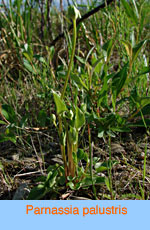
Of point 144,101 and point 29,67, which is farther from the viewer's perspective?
point 29,67

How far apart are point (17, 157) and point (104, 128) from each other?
0.44 metres

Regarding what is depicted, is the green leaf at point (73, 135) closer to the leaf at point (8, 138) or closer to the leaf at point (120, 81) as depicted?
the leaf at point (8, 138)

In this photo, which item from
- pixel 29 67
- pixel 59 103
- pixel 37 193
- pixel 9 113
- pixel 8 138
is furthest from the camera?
pixel 29 67

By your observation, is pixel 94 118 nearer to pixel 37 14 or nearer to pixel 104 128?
pixel 104 128

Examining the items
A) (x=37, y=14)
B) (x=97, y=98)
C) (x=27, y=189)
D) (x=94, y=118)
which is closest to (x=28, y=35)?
(x=37, y=14)

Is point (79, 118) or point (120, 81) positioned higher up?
point (120, 81)

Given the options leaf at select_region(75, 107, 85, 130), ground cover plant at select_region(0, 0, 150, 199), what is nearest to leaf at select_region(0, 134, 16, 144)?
ground cover plant at select_region(0, 0, 150, 199)

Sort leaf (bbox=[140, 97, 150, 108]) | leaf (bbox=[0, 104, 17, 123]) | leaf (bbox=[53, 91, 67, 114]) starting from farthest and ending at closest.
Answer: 1. leaf (bbox=[0, 104, 17, 123])
2. leaf (bbox=[140, 97, 150, 108])
3. leaf (bbox=[53, 91, 67, 114])

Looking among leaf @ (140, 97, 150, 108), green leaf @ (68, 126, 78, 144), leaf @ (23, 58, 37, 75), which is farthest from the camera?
leaf @ (23, 58, 37, 75)

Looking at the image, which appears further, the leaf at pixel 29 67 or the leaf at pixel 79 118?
the leaf at pixel 29 67

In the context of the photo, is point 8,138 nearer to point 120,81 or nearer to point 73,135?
point 73,135

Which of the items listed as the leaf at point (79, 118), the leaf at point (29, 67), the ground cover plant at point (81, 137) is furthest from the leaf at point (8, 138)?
the leaf at point (29, 67)

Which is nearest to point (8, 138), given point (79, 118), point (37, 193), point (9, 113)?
point (9, 113)

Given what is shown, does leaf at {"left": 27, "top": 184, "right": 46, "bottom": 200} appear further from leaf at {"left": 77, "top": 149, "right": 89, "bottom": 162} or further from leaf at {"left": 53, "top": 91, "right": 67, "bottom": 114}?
leaf at {"left": 53, "top": 91, "right": 67, "bottom": 114}
